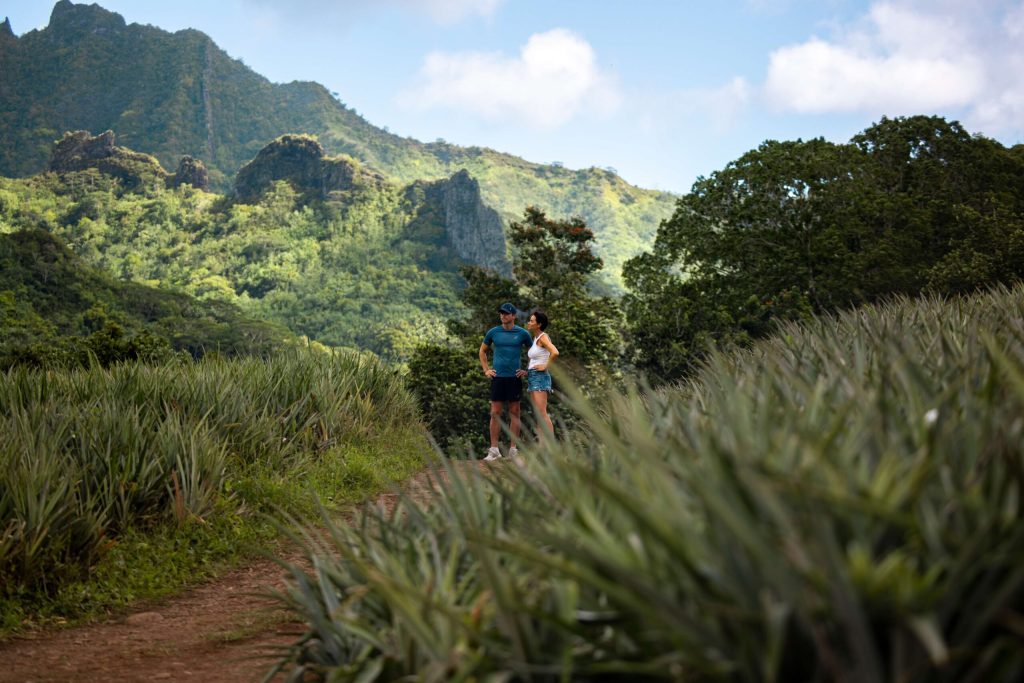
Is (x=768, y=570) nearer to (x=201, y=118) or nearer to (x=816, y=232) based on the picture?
(x=816, y=232)

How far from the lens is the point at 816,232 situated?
86.7 feet

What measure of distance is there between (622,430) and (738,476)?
1.63m

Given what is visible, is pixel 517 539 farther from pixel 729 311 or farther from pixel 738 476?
pixel 729 311

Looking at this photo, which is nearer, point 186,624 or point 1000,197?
point 186,624

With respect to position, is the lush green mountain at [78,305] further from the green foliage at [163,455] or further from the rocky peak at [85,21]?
the rocky peak at [85,21]

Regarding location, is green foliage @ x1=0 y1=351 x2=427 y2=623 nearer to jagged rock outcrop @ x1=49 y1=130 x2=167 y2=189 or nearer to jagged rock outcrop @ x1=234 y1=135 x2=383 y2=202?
jagged rock outcrop @ x1=234 y1=135 x2=383 y2=202

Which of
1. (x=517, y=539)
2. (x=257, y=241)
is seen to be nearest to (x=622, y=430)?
(x=517, y=539)

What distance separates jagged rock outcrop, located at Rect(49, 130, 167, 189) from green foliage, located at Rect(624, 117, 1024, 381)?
95813 millimetres

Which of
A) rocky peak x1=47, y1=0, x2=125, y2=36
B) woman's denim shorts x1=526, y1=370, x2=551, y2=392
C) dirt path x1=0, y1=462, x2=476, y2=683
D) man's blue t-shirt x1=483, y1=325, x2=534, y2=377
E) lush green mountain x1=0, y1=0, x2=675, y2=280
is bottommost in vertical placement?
dirt path x1=0, y1=462, x2=476, y2=683

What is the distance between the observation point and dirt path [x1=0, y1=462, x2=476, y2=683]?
12.5 feet

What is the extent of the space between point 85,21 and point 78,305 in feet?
502

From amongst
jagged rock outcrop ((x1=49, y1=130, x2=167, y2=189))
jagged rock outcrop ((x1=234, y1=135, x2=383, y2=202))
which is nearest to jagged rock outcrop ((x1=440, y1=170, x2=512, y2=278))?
jagged rock outcrop ((x1=234, y1=135, x2=383, y2=202))

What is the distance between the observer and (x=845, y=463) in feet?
5.59

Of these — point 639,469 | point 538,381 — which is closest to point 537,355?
point 538,381
